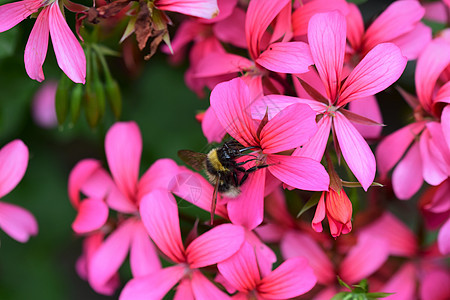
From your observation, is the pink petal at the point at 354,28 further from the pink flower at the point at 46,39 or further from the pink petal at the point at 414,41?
the pink flower at the point at 46,39

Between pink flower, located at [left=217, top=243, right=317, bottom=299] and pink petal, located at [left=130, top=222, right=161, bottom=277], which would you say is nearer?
pink flower, located at [left=217, top=243, right=317, bottom=299]

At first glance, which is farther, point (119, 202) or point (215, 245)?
point (119, 202)

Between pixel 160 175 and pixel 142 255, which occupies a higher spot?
pixel 160 175

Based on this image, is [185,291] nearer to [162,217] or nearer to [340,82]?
[162,217]

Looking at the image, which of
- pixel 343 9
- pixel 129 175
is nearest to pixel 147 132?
pixel 129 175

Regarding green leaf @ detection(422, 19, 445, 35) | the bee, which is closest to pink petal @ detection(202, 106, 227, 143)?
the bee

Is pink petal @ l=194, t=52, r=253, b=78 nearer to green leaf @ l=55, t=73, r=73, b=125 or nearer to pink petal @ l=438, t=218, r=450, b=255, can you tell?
green leaf @ l=55, t=73, r=73, b=125

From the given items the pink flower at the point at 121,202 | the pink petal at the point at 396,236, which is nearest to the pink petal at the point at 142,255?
the pink flower at the point at 121,202

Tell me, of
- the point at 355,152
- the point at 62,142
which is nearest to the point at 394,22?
the point at 355,152
